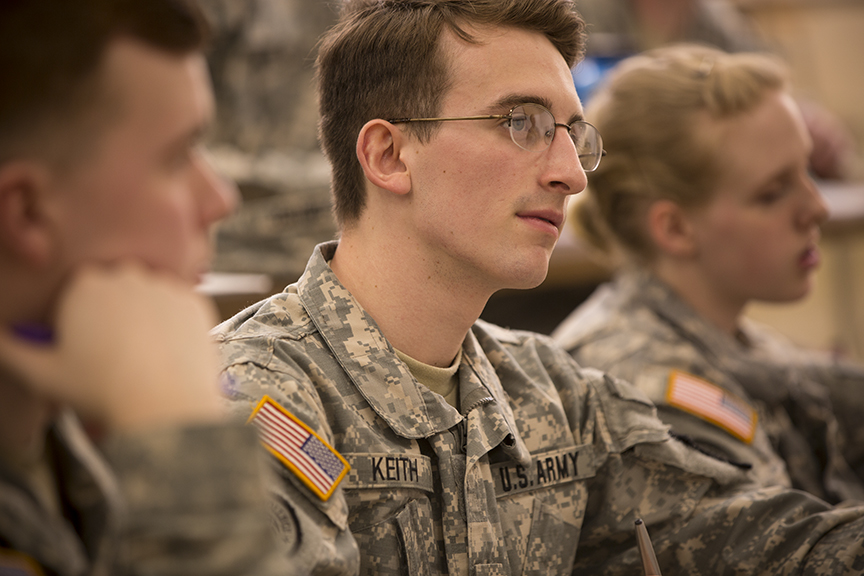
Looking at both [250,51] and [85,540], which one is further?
[250,51]

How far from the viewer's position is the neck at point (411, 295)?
124cm

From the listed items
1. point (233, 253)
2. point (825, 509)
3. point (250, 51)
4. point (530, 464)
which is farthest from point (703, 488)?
point (250, 51)

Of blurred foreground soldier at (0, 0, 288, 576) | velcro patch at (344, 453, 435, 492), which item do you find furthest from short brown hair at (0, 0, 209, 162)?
velcro patch at (344, 453, 435, 492)

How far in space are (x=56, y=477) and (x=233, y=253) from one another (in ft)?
6.61

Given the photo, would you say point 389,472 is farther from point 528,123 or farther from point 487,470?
point 528,123

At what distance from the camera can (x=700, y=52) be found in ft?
6.75

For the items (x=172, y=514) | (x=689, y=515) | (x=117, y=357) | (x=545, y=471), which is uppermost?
(x=117, y=357)

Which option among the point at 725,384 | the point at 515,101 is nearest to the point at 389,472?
the point at 515,101

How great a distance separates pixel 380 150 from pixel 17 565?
75 cm

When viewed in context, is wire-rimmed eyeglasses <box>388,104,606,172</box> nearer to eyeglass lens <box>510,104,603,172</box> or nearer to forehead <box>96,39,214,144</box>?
eyeglass lens <box>510,104,603,172</box>

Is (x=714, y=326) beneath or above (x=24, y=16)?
beneath

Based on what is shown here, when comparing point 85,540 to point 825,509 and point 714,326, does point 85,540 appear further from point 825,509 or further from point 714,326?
point 714,326

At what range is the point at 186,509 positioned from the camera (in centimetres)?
67

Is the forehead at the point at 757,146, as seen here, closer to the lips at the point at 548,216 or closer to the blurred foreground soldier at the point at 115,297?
the lips at the point at 548,216
